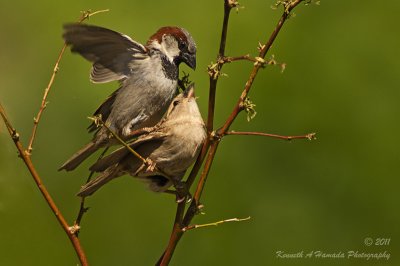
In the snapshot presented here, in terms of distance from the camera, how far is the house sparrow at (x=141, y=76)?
11.4ft

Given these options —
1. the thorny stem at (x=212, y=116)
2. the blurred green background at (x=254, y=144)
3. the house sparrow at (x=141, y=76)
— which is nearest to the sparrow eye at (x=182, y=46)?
the house sparrow at (x=141, y=76)

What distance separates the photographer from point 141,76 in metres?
3.62

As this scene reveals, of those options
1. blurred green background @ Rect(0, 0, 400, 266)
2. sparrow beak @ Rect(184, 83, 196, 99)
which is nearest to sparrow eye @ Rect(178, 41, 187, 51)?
sparrow beak @ Rect(184, 83, 196, 99)

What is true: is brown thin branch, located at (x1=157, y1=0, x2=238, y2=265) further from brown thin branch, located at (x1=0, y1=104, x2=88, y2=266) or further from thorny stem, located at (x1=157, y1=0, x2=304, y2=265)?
brown thin branch, located at (x1=0, y1=104, x2=88, y2=266)

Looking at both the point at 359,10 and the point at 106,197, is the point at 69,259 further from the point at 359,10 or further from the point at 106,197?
the point at 359,10

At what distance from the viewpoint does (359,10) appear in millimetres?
5422

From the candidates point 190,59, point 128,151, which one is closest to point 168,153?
point 128,151

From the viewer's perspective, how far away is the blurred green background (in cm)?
449

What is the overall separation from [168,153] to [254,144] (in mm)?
1904

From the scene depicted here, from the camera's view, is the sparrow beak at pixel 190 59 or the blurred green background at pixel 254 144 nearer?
the sparrow beak at pixel 190 59

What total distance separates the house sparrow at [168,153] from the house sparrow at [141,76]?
18.4 inches

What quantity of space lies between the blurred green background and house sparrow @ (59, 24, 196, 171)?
26.2 inches

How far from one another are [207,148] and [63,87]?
273 centimetres

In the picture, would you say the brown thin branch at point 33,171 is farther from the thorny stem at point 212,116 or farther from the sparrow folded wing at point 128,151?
the sparrow folded wing at point 128,151
